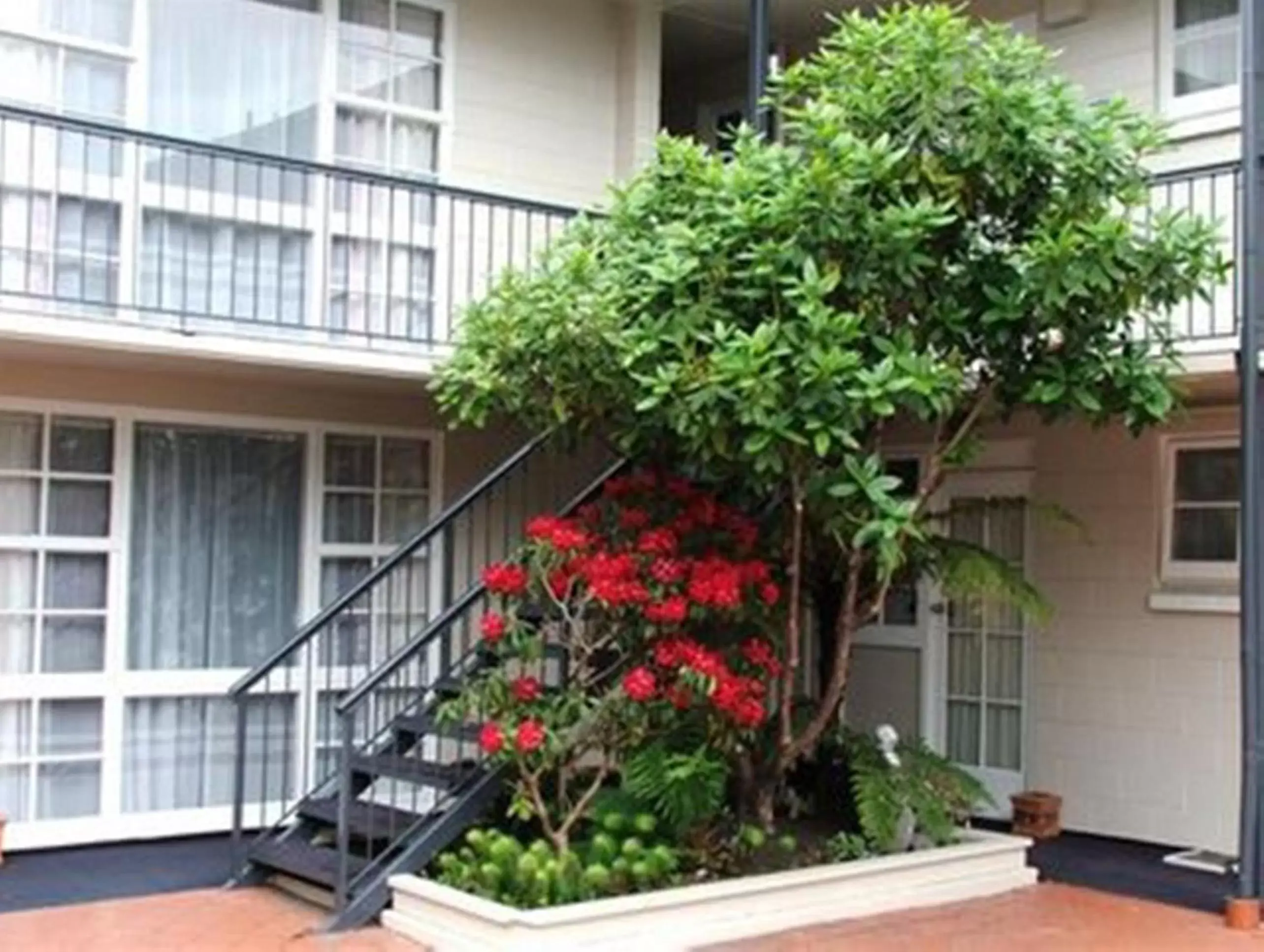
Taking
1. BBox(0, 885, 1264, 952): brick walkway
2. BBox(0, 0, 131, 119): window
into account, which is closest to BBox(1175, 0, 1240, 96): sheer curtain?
BBox(0, 885, 1264, 952): brick walkway

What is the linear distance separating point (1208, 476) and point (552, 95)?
4950 mm

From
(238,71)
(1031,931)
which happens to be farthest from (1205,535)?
(238,71)

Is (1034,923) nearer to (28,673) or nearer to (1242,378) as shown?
(1242,378)

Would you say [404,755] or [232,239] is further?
[232,239]

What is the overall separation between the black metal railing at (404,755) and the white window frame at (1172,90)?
407 centimetres

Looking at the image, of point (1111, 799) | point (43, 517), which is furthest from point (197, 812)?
point (1111, 799)

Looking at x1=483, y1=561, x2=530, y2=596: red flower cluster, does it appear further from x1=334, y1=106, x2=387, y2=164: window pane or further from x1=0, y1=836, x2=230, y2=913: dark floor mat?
x1=334, y1=106, x2=387, y2=164: window pane

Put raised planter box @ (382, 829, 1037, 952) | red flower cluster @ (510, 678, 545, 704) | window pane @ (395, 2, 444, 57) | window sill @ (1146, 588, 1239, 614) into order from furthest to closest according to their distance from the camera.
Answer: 1. window pane @ (395, 2, 444, 57)
2. window sill @ (1146, 588, 1239, 614)
3. red flower cluster @ (510, 678, 545, 704)
4. raised planter box @ (382, 829, 1037, 952)

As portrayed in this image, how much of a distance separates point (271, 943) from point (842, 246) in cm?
394

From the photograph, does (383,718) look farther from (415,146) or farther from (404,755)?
(415,146)

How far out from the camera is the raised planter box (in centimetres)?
668

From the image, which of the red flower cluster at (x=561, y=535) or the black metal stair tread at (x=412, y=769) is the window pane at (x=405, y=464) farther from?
the red flower cluster at (x=561, y=535)

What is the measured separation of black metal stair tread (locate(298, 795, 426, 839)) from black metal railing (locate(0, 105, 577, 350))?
2.43 m

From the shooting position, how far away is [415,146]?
33.0 feet
